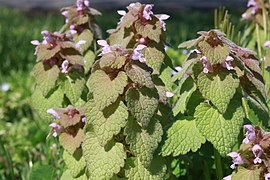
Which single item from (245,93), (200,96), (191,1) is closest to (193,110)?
(200,96)

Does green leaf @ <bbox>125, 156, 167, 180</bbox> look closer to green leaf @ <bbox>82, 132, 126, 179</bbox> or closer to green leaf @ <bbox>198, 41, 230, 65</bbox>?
green leaf @ <bbox>82, 132, 126, 179</bbox>

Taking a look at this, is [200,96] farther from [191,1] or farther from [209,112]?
[191,1]

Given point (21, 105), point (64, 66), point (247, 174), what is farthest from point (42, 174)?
point (21, 105)

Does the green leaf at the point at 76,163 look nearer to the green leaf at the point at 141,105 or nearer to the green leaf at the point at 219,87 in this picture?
the green leaf at the point at 141,105

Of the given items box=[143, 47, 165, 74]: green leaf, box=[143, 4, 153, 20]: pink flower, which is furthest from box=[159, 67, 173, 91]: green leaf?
box=[143, 4, 153, 20]: pink flower

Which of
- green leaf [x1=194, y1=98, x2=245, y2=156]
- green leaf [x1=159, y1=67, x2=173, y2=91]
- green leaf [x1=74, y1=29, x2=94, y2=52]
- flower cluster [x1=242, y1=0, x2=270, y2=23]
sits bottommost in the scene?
flower cluster [x1=242, y1=0, x2=270, y2=23]

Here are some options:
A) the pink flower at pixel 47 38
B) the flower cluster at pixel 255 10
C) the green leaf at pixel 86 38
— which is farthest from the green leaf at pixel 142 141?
the flower cluster at pixel 255 10
